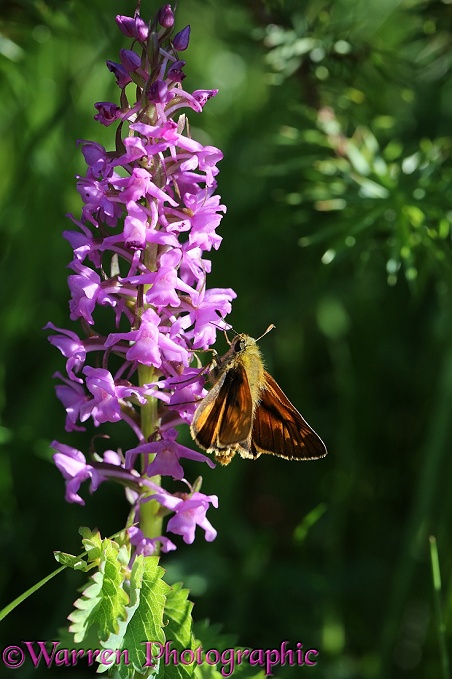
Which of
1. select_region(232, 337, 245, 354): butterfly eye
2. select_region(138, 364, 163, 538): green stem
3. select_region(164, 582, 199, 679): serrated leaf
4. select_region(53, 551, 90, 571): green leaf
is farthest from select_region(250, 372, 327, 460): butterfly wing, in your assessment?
select_region(53, 551, 90, 571): green leaf

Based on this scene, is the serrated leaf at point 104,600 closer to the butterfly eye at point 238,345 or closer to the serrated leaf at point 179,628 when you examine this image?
the serrated leaf at point 179,628

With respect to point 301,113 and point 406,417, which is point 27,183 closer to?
point 301,113

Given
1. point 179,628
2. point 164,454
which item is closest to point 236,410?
point 164,454

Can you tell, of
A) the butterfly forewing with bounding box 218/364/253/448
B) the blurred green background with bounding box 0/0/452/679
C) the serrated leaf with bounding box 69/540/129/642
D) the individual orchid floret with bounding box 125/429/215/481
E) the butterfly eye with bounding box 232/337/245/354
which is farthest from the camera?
the blurred green background with bounding box 0/0/452/679

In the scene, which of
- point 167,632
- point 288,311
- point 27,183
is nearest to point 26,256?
point 27,183

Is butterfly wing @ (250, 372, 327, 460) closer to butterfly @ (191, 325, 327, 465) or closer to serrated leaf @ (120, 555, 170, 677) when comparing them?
butterfly @ (191, 325, 327, 465)

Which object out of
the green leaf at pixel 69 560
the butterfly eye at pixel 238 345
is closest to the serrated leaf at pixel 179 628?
the green leaf at pixel 69 560
